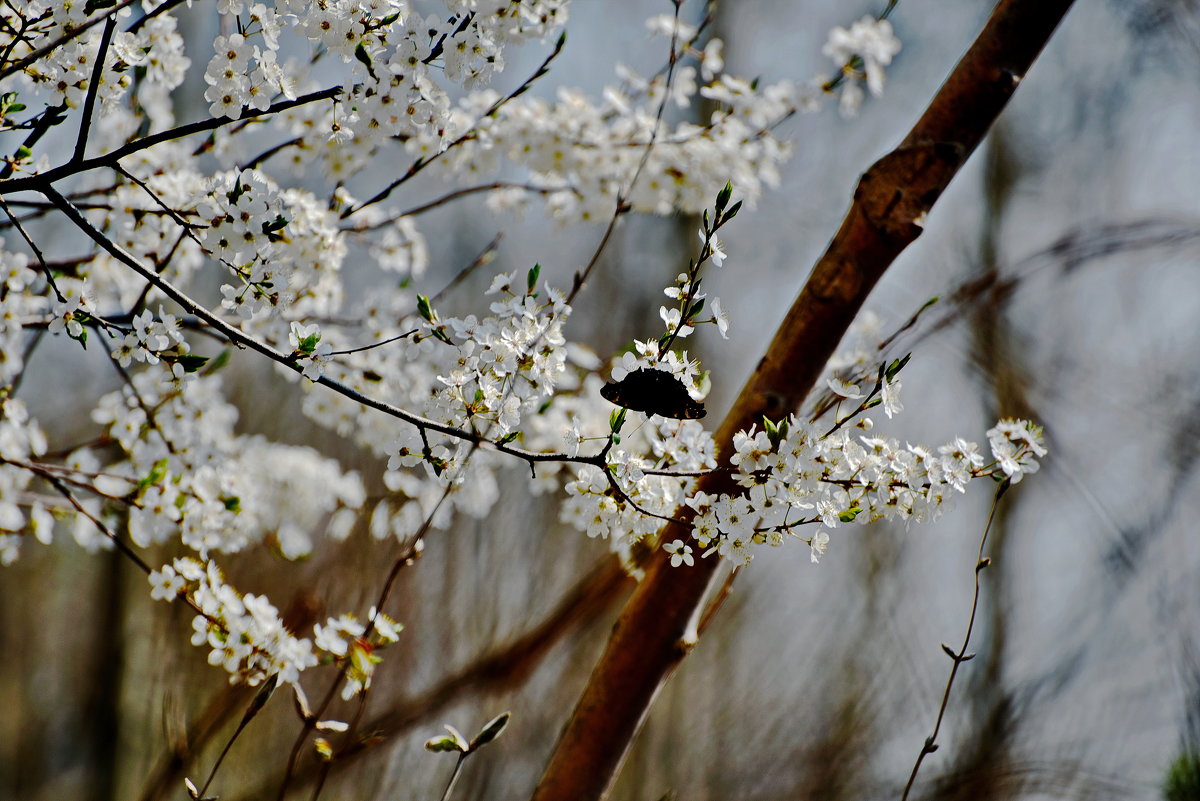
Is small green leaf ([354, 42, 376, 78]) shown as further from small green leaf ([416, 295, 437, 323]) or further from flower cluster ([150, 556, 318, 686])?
Answer: flower cluster ([150, 556, 318, 686])

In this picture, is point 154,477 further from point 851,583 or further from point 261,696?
point 851,583

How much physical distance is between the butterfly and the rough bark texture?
0.18 metres

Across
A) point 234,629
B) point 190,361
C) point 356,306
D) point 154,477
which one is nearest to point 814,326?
point 190,361

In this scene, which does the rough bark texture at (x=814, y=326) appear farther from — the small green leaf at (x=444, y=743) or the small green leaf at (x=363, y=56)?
the small green leaf at (x=363, y=56)

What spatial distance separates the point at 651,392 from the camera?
85 cm

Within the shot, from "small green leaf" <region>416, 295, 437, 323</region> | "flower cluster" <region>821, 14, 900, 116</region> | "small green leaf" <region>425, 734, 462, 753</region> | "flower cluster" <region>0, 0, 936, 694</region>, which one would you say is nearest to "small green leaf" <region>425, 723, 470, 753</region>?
"small green leaf" <region>425, 734, 462, 753</region>

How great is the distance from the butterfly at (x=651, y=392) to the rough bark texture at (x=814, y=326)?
182mm

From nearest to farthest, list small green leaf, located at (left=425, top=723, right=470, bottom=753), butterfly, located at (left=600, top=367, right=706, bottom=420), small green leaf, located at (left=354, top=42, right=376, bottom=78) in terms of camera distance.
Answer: butterfly, located at (left=600, top=367, right=706, bottom=420) → small green leaf, located at (left=425, top=723, right=470, bottom=753) → small green leaf, located at (left=354, top=42, right=376, bottom=78)

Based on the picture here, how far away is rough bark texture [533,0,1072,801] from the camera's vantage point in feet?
3.29

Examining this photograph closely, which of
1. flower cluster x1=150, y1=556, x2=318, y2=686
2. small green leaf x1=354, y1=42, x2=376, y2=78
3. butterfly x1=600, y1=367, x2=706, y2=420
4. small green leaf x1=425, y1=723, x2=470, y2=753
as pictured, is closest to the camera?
butterfly x1=600, y1=367, x2=706, y2=420

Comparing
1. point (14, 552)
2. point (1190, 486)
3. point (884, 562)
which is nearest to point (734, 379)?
point (884, 562)

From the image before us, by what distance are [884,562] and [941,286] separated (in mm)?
1283

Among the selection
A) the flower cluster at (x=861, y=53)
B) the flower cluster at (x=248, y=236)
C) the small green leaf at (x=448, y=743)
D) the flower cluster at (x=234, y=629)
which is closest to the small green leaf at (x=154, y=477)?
the flower cluster at (x=234, y=629)

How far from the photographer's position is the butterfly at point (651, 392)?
85 centimetres
